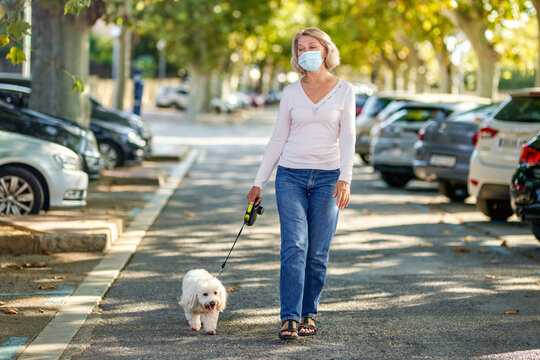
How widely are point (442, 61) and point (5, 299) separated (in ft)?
108

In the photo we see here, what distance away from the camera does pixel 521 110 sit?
38.4 feet

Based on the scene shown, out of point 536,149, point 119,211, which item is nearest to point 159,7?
point 119,211

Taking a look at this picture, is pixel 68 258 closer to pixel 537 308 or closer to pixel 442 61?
pixel 537 308

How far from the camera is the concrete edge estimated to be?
18.9 ft

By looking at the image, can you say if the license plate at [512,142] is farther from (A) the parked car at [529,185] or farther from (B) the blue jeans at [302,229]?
(B) the blue jeans at [302,229]

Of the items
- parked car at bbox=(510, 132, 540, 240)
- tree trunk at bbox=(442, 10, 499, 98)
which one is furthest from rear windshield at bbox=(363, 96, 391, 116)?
parked car at bbox=(510, 132, 540, 240)

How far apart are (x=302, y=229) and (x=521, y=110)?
656 cm

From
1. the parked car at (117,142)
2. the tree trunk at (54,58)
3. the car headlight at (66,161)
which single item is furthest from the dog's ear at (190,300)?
the parked car at (117,142)

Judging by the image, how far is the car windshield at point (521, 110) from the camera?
38.0 ft

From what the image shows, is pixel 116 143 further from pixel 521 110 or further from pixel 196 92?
pixel 196 92

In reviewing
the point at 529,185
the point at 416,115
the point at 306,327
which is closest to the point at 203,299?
the point at 306,327

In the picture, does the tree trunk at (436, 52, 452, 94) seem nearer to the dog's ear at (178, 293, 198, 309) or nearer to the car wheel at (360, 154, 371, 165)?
the car wheel at (360, 154, 371, 165)

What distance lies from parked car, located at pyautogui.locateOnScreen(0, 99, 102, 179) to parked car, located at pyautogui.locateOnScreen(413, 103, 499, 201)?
5162mm

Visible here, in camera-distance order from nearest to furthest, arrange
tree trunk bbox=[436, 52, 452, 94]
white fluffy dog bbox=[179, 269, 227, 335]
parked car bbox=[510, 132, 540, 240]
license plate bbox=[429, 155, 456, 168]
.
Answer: white fluffy dog bbox=[179, 269, 227, 335]
parked car bbox=[510, 132, 540, 240]
license plate bbox=[429, 155, 456, 168]
tree trunk bbox=[436, 52, 452, 94]
